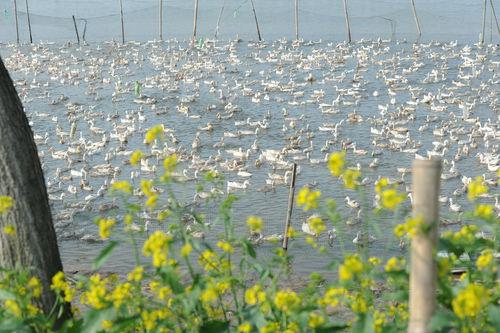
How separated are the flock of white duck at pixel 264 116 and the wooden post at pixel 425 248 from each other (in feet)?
18.0

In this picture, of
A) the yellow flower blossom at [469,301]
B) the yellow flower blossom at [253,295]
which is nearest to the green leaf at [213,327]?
the yellow flower blossom at [253,295]

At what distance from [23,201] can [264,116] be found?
38.2 feet

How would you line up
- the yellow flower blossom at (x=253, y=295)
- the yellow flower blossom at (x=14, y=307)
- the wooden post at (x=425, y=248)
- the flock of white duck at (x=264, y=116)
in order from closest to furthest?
the wooden post at (x=425, y=248) → the yellow flower blossom at (x=253, y=295) → the yellow flower blossom at (x=14, y=307) → the flock of white duck at (x=264, y=116)

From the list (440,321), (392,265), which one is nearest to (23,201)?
(392,265)

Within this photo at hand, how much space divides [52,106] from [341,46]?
44.2 ft

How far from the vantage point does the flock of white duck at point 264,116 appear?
11.3 meters

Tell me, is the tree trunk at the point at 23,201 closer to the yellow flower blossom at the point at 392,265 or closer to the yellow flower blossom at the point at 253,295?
the yellow flower blossom at the point at 253,295

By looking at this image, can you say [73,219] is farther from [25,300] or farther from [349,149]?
[25,300]

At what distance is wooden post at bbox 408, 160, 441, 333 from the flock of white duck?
216 inches

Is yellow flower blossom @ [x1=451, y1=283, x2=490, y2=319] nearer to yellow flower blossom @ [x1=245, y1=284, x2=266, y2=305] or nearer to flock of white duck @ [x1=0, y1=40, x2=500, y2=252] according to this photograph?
yellow flower blossom @ [x1=245, y1=284, x2=266, y2=305]

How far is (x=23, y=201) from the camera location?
4434mm

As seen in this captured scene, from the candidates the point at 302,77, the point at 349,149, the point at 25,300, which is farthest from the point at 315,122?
the point at 25,300

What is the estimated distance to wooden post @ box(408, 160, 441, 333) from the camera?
9.29 ft

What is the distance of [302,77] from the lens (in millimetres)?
21547
